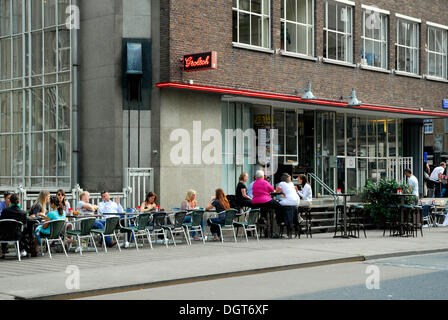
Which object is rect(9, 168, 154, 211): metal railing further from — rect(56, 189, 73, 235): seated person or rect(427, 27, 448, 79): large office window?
rect(427, 27, 448, 79): large office window

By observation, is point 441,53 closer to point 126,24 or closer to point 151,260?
point 126,24

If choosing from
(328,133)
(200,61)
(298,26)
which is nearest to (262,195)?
(200,61)

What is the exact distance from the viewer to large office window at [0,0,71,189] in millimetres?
21359

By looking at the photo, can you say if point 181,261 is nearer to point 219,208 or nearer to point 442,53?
point 219,208

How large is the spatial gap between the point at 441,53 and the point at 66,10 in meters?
16.8

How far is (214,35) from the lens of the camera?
2100cm

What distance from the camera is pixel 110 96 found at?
2002cm

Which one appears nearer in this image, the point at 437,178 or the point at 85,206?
the point at 85,206

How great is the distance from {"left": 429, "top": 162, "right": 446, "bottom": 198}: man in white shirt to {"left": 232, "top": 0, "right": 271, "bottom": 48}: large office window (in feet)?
34.1

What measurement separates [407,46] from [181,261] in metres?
18.3

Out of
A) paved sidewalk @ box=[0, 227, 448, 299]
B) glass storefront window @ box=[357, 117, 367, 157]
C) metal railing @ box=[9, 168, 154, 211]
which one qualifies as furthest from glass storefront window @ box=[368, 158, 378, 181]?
metal railing @ box=[9, 168, 154, 211]

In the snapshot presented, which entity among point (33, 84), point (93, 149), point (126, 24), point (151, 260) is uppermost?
point (126, 24)

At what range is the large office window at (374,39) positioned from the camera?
2656 cm
